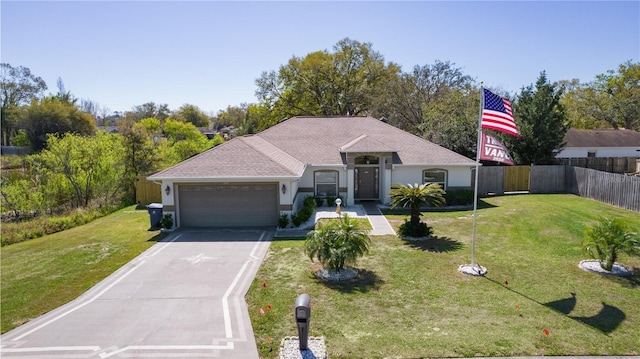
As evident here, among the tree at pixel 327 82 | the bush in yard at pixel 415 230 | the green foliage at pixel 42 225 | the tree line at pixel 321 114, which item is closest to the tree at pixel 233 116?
the tree line at pixel 321 114

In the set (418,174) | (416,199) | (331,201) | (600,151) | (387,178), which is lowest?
(331,201)

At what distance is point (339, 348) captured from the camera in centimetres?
712

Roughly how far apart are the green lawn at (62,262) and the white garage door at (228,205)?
1.73 m

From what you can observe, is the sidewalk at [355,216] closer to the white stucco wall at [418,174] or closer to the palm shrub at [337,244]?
the white stucco wall at [418,174]

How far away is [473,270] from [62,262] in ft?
41.6

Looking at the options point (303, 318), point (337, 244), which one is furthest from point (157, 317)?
point (337, 244)

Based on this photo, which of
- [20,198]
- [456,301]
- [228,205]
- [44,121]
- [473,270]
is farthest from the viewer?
[44,121]

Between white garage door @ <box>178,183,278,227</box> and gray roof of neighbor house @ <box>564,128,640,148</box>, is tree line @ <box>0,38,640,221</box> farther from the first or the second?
white garage door @ <box>178,183,278,227</box>

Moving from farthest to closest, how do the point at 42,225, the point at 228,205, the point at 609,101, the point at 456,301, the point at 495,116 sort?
1. the point at 609,101
2. the point at 42,225
3. the point at 228,205
4. the point at 495,116
5. the point at 456,301

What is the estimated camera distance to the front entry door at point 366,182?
2152 cm

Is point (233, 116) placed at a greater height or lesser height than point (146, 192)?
greater

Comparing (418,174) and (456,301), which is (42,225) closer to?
(456,301)

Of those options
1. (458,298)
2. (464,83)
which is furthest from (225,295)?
(464,83)

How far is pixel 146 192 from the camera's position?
72.8ft
